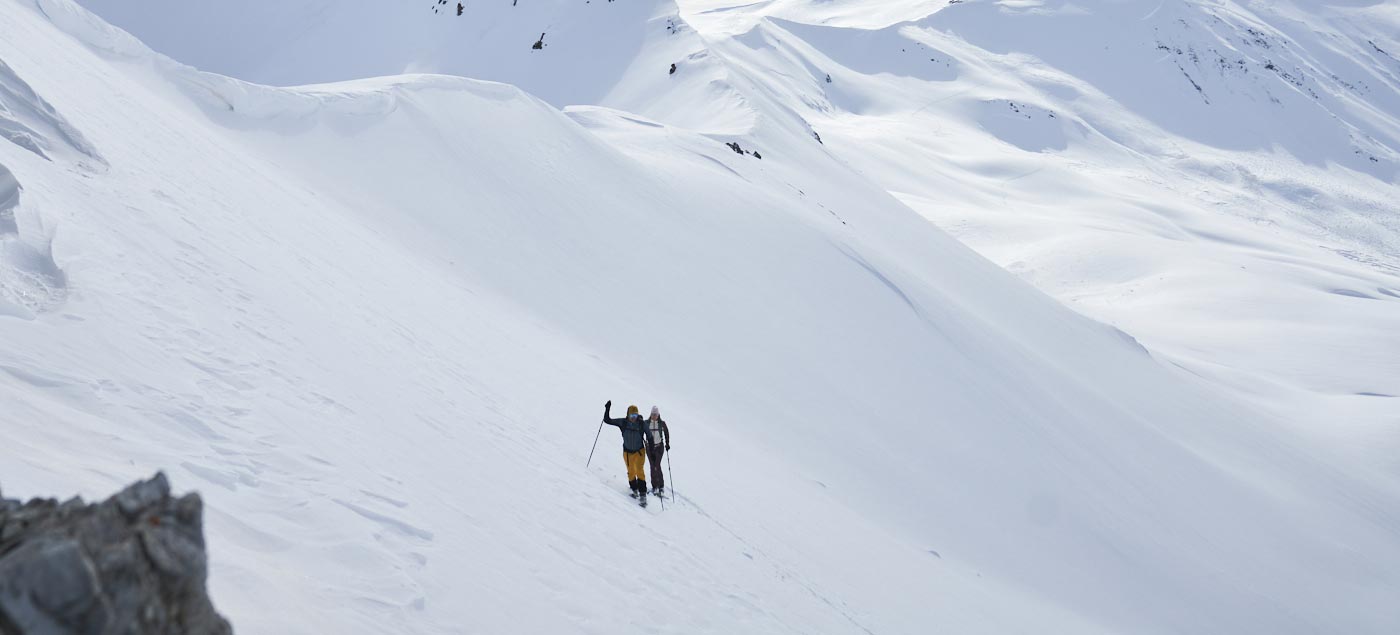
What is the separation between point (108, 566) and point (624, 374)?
1367 centimetres

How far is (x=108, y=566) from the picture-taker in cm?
295

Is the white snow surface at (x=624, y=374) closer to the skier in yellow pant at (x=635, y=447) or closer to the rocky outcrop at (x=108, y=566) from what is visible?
the skier in yellow pant at (x=635, y=447)

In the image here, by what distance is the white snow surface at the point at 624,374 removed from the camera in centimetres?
692

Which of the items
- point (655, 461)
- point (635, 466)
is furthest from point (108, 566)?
point (655, 461)

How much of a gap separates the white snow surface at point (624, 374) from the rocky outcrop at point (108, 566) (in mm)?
1760

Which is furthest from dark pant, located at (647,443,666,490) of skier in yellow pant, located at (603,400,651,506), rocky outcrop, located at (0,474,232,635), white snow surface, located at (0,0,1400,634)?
rocky outcrop, located at (0,474,232,635)

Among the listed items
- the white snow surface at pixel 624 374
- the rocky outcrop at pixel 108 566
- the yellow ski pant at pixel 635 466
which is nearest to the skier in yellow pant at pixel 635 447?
the yellow ski pant at pixel 635 466

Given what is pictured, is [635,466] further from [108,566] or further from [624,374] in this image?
[108,566]

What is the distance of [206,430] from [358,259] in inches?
329

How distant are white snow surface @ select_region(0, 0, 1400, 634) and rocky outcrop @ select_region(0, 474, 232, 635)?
1760 mm

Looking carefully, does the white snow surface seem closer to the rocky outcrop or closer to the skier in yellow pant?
the skier in yellow pant

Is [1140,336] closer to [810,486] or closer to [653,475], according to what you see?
[810,486]

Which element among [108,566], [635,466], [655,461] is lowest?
[108,566]

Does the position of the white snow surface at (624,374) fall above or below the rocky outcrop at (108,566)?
above
